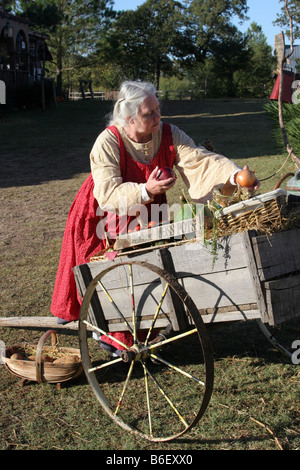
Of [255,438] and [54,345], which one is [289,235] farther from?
[54,345]

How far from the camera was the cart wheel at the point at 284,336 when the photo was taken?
10.2 ft

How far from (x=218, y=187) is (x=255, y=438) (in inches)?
50.0

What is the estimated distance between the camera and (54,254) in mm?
5230

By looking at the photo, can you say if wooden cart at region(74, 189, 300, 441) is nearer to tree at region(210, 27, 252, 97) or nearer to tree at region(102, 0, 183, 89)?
tree at region(102, 0, 183, 89)

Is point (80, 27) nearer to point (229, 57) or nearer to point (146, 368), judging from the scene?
point (229, 57)

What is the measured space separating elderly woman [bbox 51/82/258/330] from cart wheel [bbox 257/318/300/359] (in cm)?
90

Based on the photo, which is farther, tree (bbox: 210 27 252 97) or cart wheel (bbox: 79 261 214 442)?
tree (bbox: 210 27 252 97)

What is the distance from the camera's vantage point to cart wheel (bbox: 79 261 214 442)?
2.30 metres

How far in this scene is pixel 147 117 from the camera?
9.05 feet

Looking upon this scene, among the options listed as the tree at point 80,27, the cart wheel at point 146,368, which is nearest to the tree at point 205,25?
the tree at point 80,27

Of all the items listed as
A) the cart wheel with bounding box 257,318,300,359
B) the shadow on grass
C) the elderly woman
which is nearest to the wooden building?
the shadow on grass

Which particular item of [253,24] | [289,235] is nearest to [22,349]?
[289,235]

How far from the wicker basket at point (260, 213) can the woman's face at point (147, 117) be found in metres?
0.82

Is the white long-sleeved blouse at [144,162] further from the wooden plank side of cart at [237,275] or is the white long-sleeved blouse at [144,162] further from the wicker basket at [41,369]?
the wicker basket at [41,369]
